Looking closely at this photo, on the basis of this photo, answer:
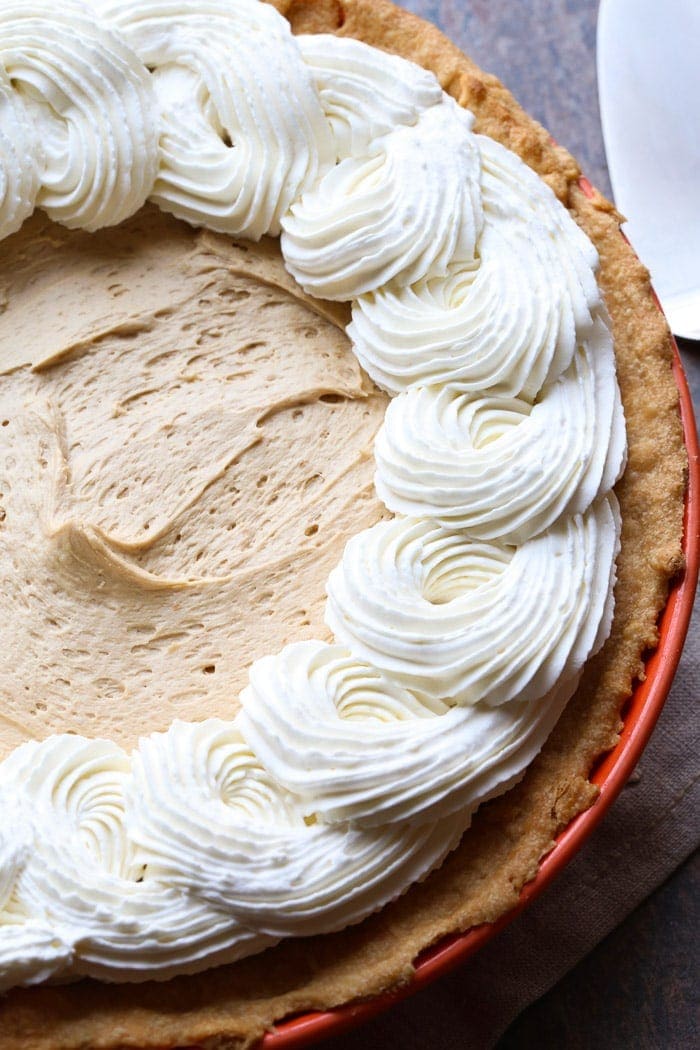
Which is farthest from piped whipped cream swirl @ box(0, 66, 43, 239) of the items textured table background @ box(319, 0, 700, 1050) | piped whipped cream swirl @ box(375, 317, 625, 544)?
textured table background @ box(319, 0, 700, 1050)

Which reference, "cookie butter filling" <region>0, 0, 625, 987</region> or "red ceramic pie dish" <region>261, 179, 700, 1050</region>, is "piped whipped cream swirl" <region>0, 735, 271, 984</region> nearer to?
"cookie butter filling" <region>0, 0, 625, 987</region>

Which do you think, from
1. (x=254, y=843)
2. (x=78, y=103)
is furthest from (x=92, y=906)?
(x=78, y=103)

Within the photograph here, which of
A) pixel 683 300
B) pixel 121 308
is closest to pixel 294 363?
pixel 121 308

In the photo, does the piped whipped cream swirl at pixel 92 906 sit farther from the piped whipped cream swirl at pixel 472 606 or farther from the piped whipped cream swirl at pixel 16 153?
the piped whipped cream swirl at pixel 16 153

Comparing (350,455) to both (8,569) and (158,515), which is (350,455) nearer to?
(158,515)

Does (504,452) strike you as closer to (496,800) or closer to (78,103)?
(496,800)

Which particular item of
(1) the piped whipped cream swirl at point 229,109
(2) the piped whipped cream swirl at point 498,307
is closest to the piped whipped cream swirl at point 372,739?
(2) the piped whipped cream swirl at point 498,307
